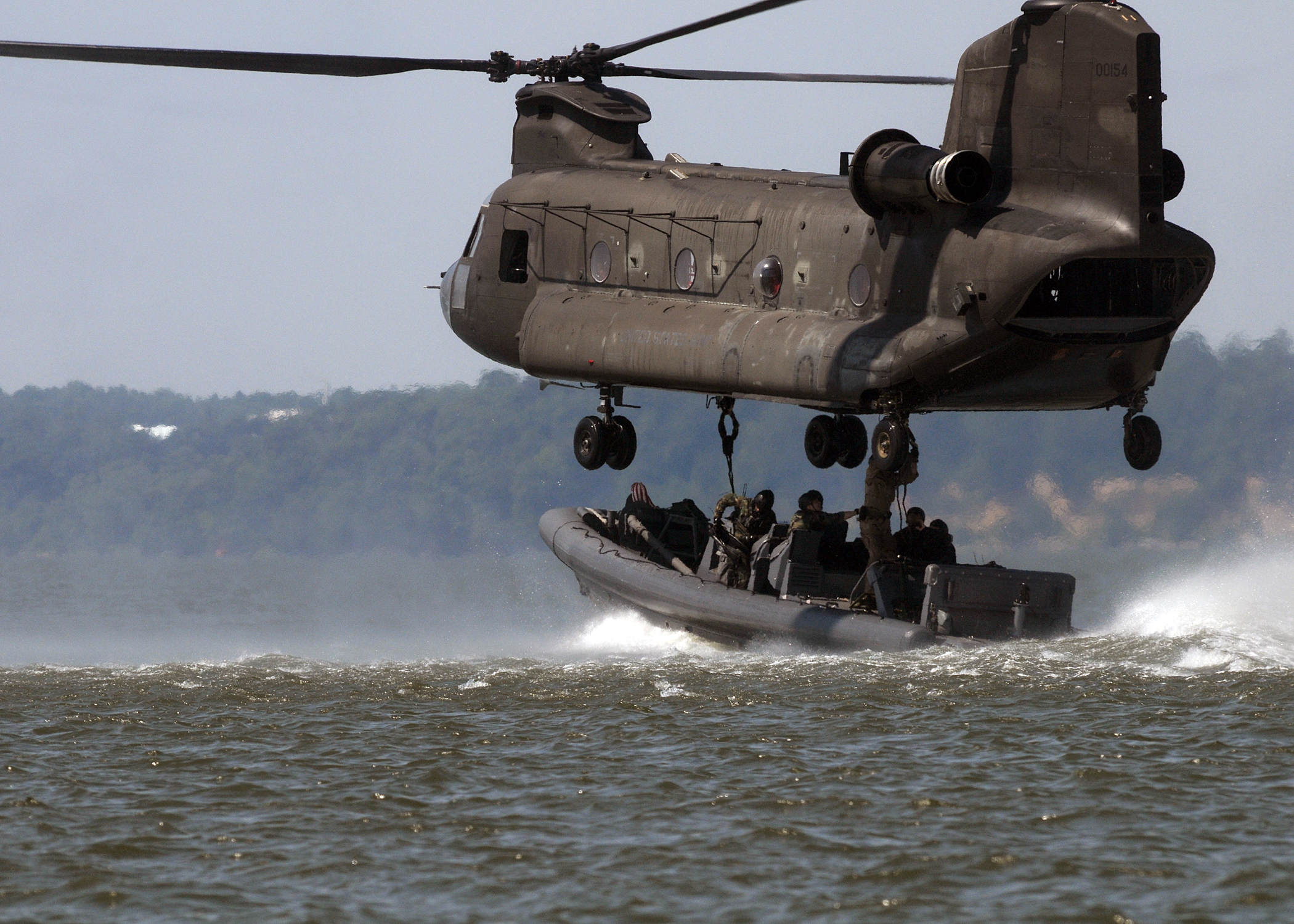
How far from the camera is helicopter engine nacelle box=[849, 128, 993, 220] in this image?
17484mm

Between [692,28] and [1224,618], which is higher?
[692,28]

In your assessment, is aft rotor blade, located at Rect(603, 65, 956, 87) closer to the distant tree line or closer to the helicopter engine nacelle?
the helicopter engine nacelle

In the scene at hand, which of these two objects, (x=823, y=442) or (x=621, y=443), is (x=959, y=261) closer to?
(x=823, y=442)

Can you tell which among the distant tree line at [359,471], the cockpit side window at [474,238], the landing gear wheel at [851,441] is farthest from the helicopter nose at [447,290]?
the distant tree line at [359,471]

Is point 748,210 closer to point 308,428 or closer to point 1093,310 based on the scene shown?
point 1093,310

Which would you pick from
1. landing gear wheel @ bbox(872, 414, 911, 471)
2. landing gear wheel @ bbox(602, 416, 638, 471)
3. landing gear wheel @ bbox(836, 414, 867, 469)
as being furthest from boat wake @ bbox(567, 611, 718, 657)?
landing gear wheel @ bbox(872, 414, 911, 471)

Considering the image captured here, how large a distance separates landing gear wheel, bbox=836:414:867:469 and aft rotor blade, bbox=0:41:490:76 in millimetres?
6811

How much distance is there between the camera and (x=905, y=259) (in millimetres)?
18094

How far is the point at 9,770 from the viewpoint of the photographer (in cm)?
1331

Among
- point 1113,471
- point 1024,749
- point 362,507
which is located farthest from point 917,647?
point 362,507

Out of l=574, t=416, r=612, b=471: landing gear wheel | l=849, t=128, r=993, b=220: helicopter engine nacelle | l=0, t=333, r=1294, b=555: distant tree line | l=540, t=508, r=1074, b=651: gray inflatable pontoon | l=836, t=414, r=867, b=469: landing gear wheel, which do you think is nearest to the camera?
l=849, t=128, r=993, b=220: helicopter engine nacelle

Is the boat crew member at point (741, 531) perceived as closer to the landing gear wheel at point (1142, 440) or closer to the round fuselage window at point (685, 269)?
the round fuselage window at point (685, 269)

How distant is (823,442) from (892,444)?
3.81 metres

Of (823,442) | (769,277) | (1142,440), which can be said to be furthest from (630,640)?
(1142,440)
